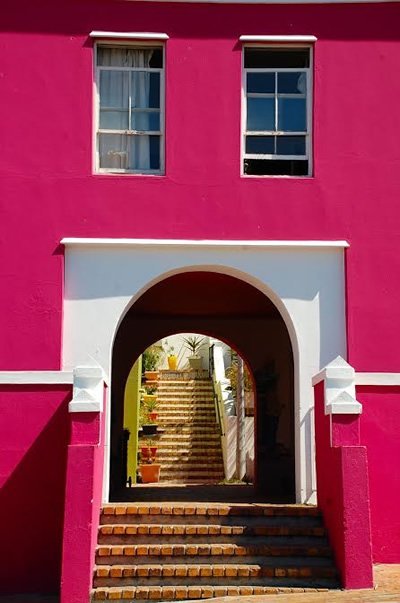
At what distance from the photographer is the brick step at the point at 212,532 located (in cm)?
871

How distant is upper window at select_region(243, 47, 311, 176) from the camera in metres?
10.4

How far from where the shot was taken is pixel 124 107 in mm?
10414

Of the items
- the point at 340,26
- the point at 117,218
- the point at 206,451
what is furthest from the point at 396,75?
the point at 206,451

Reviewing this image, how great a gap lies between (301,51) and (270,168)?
4.29ft

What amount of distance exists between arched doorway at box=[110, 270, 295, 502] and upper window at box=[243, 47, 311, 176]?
3.48 meters

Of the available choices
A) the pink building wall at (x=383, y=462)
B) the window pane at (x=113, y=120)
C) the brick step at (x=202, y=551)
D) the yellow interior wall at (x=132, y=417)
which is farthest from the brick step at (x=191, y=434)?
the brick step at (x=202, y=551)

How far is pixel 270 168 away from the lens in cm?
1043

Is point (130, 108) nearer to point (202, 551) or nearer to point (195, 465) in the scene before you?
point (202, 551)

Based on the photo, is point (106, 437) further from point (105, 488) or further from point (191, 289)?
point (191, 289)

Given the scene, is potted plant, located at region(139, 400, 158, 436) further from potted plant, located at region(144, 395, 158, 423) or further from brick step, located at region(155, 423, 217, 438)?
brick step, located at region(155, 423, 217, 438)

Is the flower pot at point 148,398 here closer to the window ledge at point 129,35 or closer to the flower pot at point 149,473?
the flower pot at point 149,473

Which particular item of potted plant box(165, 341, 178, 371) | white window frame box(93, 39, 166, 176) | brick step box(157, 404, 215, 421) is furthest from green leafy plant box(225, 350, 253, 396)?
white window frame box(93, 39, 166, 176)

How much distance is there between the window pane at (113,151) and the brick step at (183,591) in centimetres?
448

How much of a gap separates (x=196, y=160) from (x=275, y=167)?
2.89 feet
